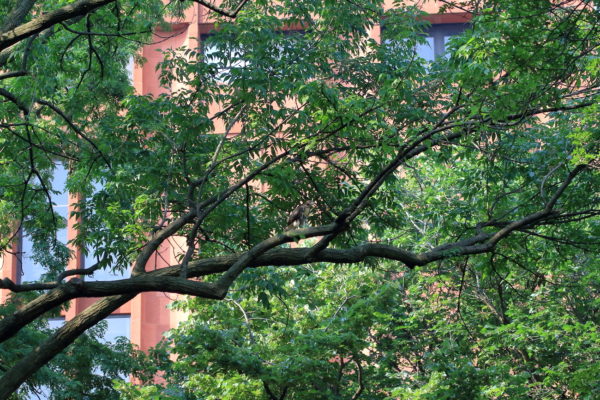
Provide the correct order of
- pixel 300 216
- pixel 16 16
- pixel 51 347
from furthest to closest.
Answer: pixel 300 216 < pixel 51 347 < pixel 16 16

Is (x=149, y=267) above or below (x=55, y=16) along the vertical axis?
above

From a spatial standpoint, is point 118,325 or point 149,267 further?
point 118,325

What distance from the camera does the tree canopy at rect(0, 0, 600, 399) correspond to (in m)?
7.88

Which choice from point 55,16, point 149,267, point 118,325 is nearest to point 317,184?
point 55,16

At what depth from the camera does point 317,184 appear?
10.1m

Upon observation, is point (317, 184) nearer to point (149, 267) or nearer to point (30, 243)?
point (149, 267)

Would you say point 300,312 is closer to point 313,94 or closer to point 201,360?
point 201,360

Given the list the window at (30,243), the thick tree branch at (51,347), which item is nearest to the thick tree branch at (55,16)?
the thick tree branch at (51,347)

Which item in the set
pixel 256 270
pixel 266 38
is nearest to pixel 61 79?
pixel 266 38

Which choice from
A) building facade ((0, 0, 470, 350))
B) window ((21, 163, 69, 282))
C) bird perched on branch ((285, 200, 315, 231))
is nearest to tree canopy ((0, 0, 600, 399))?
bird perched on branch ((285, 200, 315, 231))

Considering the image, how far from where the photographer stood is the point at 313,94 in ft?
28.1

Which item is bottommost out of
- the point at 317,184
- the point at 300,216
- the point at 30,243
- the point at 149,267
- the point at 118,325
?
the point at 300,216

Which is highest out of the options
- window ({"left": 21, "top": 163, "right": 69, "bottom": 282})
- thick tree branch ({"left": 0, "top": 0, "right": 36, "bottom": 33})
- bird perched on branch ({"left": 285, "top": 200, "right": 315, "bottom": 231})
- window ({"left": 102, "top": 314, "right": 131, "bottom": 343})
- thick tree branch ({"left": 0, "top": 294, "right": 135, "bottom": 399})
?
window ({"left": 21, "top": 163, "right": 69, "bottom": 282})

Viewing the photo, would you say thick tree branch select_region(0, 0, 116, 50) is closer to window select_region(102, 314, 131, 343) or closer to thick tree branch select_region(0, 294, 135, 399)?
thick tree branch select_region(0, 294, 135, 399)
